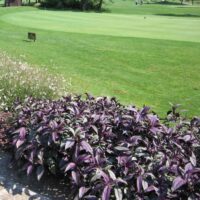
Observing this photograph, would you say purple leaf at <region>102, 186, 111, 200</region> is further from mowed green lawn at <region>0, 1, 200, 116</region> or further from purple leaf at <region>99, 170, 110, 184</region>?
mowed green lawn at <region>0, 1, 200, 116</region>

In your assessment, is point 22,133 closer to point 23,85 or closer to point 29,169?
point 29,169

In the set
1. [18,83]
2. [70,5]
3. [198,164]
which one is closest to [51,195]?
[198,164]

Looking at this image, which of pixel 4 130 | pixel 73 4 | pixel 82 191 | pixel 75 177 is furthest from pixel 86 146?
pixel 73 4

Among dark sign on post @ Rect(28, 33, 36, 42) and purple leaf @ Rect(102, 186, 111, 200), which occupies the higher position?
purple leaf @ Rect(102, 186, 111, 200)

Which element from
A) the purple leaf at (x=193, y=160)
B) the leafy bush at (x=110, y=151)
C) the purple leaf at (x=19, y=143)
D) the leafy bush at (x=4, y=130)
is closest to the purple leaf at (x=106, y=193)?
the leafy bush at (x=110, y=151)

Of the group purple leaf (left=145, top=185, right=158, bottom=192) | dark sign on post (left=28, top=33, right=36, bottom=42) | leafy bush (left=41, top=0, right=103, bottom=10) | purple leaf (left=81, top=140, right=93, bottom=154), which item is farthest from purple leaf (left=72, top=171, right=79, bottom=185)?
leafy bush (left=41, top=0, right=103, bottom=10)

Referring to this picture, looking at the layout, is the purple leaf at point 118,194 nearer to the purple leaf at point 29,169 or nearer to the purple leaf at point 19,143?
the purple leaf at point 29,169

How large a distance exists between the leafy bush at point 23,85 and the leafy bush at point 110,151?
2.34m

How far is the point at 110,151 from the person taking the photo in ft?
15.2

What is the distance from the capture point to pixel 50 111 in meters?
5.29

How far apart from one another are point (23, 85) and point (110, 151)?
146 inches

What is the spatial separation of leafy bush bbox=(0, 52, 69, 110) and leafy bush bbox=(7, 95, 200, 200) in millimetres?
2344

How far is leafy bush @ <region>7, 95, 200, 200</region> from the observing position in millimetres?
4184

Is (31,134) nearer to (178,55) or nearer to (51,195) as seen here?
(51,195)
